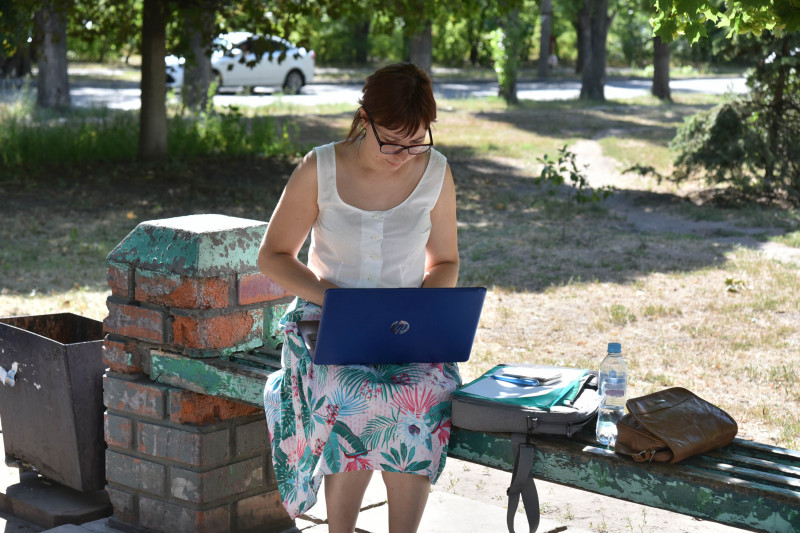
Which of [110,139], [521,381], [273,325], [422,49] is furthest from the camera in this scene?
[422,49]

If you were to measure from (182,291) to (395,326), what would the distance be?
2.69ft

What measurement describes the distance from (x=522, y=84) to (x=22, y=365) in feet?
96.8

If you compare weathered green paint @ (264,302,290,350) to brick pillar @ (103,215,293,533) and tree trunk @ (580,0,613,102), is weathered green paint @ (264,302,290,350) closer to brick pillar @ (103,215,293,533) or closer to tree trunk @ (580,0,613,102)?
brick pillar @ (103,215,293,533)

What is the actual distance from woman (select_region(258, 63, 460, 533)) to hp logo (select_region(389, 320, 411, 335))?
0.35 feet

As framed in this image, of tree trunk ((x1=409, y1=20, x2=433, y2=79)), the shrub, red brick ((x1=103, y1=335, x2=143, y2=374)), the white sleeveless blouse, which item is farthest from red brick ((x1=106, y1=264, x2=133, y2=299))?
tree trunk ((x1=409, y1=20, x2=433, y2=79))

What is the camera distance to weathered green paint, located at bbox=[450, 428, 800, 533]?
7.54 ft

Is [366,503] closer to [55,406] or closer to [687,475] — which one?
[55,406]

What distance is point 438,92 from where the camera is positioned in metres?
27.4

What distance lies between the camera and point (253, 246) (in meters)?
3.43

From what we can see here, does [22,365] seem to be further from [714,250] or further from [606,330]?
[714,250]

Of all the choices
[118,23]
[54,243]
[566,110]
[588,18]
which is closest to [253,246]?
[54,243]

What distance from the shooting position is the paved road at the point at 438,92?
22.7m

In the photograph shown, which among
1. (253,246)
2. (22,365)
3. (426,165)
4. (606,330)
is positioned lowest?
Result: (606,330)

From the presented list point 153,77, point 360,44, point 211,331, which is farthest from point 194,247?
point 360,44
